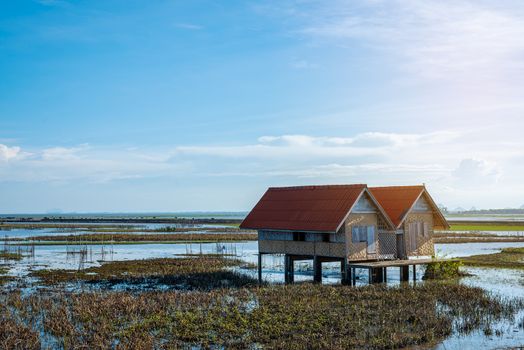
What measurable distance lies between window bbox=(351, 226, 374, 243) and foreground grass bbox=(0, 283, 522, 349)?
145 inches

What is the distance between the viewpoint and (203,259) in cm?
4509

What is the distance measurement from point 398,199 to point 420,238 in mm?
2585

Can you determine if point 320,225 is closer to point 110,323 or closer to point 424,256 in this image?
point 424,256

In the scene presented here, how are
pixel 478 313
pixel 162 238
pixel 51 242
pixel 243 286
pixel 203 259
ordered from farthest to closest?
pixel 162 238 < pixel 51 242 < pixel 203 259 < pixel 243 286 < pixel 478 313

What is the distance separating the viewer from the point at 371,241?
3234 centimetres

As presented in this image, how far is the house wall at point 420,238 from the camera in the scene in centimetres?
3408

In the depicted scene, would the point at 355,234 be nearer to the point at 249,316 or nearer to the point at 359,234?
the point at 359,234

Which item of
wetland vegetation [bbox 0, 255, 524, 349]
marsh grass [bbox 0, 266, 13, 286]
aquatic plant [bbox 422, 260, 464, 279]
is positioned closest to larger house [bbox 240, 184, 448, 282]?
aquatic plant [bbox 422, 260, 464, 279]

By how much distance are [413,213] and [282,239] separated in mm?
7662

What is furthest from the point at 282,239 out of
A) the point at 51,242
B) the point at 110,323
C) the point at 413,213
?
the point at 51,242

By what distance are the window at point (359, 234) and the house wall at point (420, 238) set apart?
3.19m

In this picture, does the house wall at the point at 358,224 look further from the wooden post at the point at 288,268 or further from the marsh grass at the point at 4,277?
the marsh grass at the point at 4,277

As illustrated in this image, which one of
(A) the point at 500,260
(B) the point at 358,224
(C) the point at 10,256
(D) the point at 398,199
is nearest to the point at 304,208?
(B) the point at 358,224

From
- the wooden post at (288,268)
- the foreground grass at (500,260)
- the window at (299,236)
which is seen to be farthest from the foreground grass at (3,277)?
the foreground grass at (500,260)
